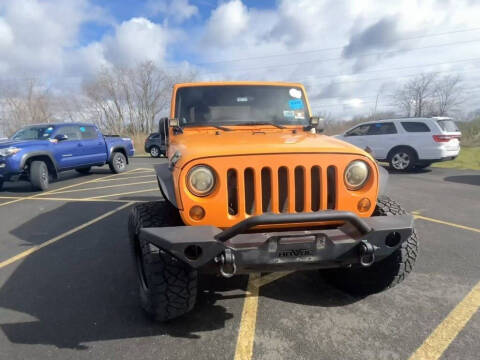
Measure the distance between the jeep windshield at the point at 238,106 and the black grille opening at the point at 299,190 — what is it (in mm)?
1434

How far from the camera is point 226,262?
1857 mm

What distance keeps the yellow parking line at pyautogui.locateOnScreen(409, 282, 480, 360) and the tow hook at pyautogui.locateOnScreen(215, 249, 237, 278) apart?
1335 millimetres

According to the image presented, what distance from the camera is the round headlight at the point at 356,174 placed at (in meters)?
2.18

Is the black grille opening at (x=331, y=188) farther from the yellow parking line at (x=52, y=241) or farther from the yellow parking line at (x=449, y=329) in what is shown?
the yellow parking line at (x=52, y=241)

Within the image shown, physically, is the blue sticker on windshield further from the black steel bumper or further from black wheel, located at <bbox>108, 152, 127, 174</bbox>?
black wheel, located at <bbox>108, 152, 127, 174</bbox>

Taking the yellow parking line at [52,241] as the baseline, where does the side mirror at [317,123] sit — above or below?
above

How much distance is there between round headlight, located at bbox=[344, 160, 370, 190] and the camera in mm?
2180

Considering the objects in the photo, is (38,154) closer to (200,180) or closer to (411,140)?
(200,180)

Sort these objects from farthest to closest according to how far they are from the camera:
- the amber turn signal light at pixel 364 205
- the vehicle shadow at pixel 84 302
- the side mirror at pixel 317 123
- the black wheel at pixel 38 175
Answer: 1. the black wheel at pixel 38 175
2. the side mirror at pixel 317 123
3. the vehicle shadow at pixel 84 302
4. the amber turn signal light at pixel 364 205

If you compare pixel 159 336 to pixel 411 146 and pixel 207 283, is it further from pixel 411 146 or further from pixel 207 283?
pixel 411 146

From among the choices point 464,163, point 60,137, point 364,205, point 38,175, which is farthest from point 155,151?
point 364,205

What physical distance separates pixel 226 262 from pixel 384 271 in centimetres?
143

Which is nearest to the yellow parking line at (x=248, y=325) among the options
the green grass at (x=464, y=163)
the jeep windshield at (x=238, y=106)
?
the jeep windshield at (x=238, y=106)

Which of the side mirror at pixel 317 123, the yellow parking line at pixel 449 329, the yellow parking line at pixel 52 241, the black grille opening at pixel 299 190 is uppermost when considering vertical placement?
the side mirror at pixel 317 123
